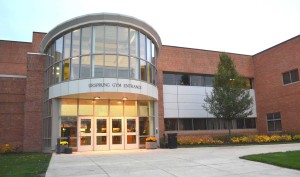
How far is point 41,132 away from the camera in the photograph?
70.5 feet

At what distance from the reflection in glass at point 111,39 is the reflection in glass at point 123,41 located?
0.95 ft

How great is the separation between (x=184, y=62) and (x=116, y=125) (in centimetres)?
1051

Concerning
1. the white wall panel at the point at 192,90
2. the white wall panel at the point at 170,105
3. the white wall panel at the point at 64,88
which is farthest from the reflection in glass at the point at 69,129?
the white wall panel at the point at 192,90

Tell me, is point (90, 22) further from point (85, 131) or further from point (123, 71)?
point (85, 131)

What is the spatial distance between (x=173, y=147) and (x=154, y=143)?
4.96ft

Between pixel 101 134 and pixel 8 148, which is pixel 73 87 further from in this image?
pixel 8 148

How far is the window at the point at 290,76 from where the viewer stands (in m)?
26.9

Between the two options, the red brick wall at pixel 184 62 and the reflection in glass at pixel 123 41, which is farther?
the red brick wall at pixel 184 62

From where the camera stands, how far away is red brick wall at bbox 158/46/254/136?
2695 centimetres

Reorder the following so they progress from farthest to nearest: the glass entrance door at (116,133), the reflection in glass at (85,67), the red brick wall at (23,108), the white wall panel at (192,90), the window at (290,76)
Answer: the white wall panel at (192,90)
the window at (290,76)
the red brick wall at (23,108)
the glass entrance door at (116,133)
the reflection in glass at (85,67)

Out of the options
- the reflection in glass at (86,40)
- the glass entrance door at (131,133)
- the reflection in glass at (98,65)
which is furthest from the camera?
the glass entrance door at (131,133)

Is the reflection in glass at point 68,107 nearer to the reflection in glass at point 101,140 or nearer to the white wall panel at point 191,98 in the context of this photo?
the reflection in glass at point 101,140

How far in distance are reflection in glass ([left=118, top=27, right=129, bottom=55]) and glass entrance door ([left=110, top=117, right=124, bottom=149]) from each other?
17.0ft

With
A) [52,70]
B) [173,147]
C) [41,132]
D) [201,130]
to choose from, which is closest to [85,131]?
[41,132]
